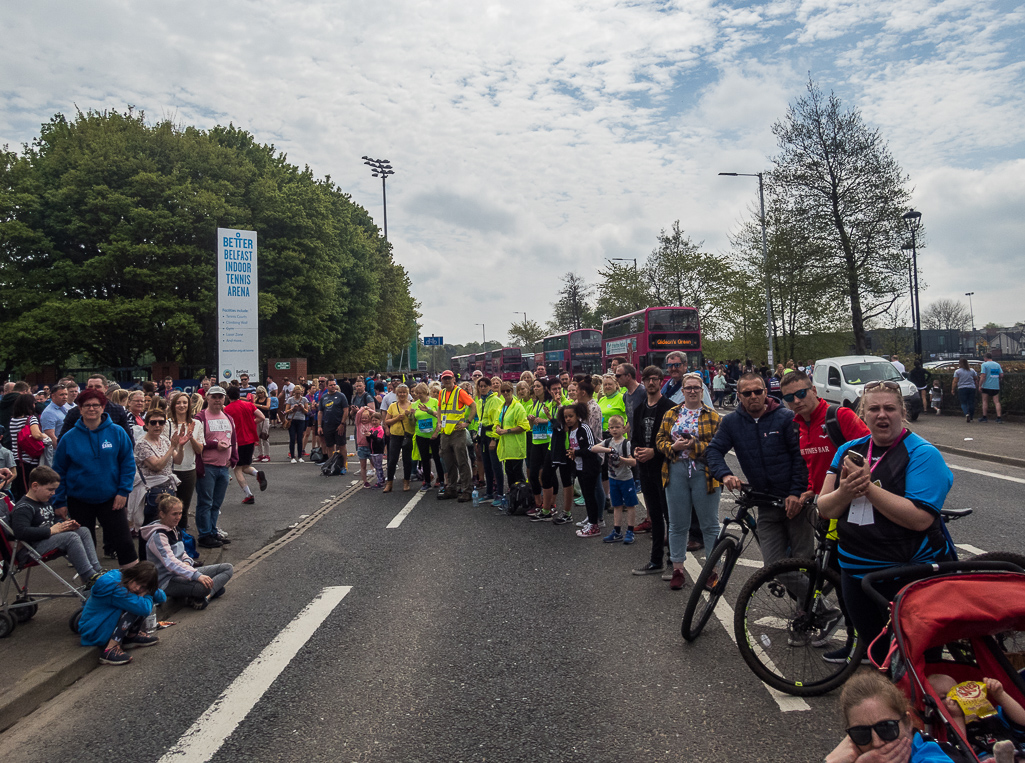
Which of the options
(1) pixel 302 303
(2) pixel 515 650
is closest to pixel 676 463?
(2) pixel 515 650

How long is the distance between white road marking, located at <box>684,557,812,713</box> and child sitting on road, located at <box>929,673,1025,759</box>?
4.20 feet

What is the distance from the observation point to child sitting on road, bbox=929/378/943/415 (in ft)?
77.8

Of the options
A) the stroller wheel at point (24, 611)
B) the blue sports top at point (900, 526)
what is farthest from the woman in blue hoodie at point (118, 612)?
the blue sports top at point (900, 526)

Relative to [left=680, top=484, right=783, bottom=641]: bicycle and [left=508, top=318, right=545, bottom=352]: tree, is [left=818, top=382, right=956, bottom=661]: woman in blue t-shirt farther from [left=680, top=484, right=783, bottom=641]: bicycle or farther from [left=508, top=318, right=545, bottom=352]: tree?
[left=508, top=318, right=545, bottom=352]: tree

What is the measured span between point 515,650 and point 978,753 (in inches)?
114

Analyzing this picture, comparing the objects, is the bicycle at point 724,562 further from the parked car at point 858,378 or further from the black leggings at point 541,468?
the parked car at point 858,378

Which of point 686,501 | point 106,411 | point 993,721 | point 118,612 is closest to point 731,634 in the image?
point 686,501

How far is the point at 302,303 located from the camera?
37.8 m

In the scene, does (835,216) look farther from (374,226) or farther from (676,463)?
(374,226)

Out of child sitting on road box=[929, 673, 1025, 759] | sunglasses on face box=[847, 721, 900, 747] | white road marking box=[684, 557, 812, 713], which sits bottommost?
white road marking box=[684, 557, 812, 713]

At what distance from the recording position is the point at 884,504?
3.39m

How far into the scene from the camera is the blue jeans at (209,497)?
28.5 ft

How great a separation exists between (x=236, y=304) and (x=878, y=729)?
77.8ft

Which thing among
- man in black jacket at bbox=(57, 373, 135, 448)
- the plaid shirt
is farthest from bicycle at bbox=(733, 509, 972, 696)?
man in black jacket at bbox=(57, 373, 135, 448)
